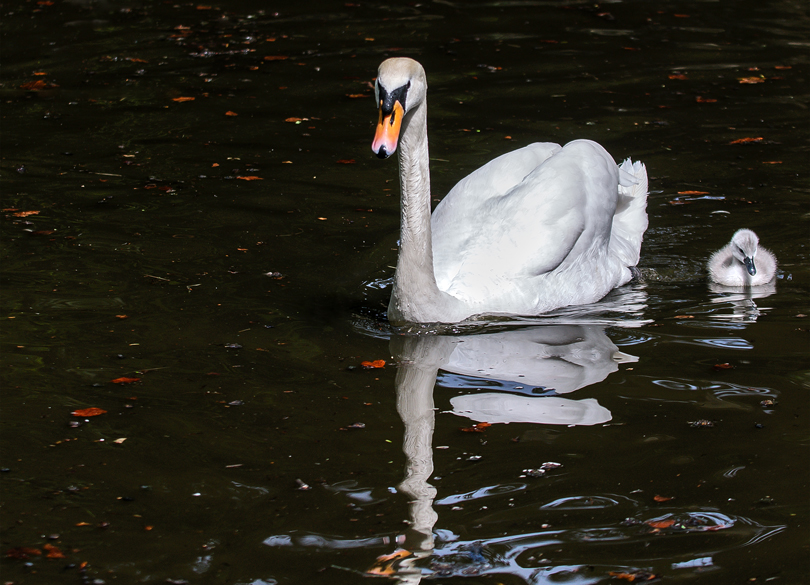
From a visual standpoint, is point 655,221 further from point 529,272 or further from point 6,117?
point 6,117

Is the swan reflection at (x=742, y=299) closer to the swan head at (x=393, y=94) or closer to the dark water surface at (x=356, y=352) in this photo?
the dark water surface at (x=356, y=352)

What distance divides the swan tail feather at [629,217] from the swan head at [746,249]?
760 millimetres

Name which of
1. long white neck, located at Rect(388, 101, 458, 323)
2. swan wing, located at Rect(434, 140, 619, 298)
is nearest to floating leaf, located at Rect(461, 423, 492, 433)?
long white neck, located at Rect(388, 101, 458, 323)

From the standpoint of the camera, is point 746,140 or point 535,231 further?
point 746,140

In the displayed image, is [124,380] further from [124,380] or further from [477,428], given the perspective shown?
[477,428]

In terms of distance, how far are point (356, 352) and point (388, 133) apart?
142 cm

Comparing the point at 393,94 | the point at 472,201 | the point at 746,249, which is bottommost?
the point at 746,249

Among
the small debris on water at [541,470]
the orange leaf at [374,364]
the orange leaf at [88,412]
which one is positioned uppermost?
the orange leaf at [374,364]

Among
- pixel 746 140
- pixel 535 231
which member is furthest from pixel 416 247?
pixel 746 140

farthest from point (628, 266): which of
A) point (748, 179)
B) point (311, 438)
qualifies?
point (311, 438)

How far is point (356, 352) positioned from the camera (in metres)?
6.23

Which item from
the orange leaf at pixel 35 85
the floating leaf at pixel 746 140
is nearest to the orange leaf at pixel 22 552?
the floating leaf at pixel 746 140

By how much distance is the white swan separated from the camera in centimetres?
726

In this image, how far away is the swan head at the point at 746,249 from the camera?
7.23 meters
